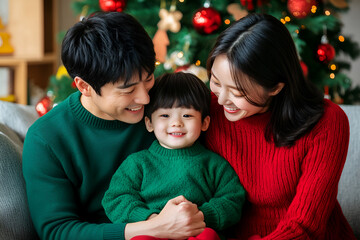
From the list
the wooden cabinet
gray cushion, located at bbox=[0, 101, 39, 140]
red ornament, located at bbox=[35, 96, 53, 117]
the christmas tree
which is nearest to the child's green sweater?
gray cushion, located at bbox=[0, 101, 39, 140]

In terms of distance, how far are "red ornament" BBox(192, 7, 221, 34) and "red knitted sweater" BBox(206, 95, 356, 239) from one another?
0.98 m

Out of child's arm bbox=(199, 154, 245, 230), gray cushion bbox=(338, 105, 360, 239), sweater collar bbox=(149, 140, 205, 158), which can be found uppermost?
sweater collar bbox=(149, 140, 205, 158)

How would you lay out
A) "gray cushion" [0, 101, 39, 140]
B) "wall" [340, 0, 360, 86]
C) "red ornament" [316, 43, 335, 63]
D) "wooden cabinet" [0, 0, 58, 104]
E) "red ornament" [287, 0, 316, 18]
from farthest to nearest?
"wall" [340, 0, 360, 86]
"wooden cabinet" [0, 0, 58, 104]
"red ornament" [316, 43, 335, 63]
"red ornament" [287, 0, 316, 18]
"gray cushion" [0, 101, 39, 140]

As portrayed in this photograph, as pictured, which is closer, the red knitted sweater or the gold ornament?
the red knitted sweater

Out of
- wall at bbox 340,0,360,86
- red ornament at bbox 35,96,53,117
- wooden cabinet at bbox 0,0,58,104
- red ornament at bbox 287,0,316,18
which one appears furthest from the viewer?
wall at bbox 340,0,360,86

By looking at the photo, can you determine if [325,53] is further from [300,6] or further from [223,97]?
[223,97]

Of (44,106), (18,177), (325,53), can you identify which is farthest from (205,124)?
(325,53)

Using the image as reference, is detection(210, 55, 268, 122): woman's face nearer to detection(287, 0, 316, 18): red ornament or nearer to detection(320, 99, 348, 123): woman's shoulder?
detection(320, 99, 348, 123): woman's shoulder

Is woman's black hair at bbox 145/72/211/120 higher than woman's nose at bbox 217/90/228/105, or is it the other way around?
woman's nose at bbox 217/90/228/105

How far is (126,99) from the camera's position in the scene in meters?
1.33

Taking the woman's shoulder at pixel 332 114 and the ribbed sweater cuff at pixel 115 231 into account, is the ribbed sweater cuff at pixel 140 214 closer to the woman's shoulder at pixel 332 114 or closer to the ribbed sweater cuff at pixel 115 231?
the ribbed sweater cuff at pixel 115 231

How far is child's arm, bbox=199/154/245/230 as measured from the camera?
1.34 meters

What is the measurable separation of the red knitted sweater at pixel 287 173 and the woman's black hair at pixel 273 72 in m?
0.04

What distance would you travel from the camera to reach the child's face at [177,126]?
1.39 meters
